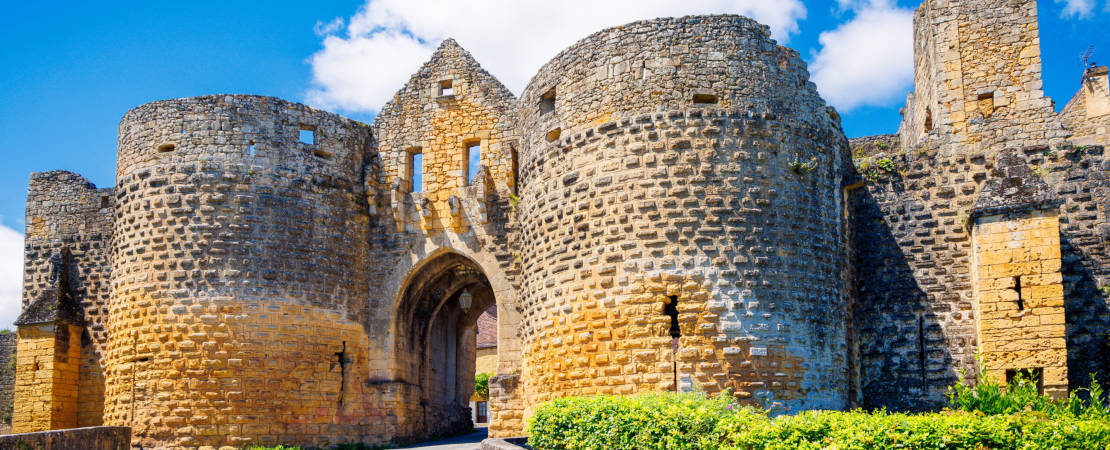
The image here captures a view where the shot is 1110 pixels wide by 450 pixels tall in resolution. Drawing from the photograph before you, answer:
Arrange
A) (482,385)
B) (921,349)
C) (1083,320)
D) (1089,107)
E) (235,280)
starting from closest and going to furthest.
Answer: (1083,320) < (921,349) < (235,280) < (1089,107) < (482,385)

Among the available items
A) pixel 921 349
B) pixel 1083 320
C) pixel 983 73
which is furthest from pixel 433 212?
pixel 1083 320

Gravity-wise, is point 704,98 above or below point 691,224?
above

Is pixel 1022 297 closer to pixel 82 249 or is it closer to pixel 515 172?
pixel 515 172

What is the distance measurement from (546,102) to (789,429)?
844 centimetres

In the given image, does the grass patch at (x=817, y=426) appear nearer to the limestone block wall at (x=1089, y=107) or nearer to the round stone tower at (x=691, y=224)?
the round stone tower at (x=691, y=224)

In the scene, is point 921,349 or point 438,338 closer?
point 921,349

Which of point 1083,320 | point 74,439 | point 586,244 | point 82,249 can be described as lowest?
point 74,439

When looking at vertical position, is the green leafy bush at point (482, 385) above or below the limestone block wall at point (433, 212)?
below

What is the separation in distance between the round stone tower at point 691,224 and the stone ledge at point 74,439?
6.85m

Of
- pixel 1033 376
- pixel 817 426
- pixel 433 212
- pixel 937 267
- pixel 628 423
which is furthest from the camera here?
pixel 433 212

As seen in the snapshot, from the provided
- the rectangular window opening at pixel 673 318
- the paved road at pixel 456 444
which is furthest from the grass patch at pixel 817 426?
the paved road at pixel 456 444

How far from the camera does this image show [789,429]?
972cm

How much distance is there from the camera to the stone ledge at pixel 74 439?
14.3 m

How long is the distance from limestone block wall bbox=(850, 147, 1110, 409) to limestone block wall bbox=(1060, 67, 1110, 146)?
1.47m
